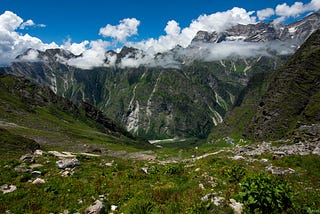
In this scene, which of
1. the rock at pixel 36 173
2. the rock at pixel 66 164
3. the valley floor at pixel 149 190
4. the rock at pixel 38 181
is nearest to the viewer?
the valley floor at pixel 149 190

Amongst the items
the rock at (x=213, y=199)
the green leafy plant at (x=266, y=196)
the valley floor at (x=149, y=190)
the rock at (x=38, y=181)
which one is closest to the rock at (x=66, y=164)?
the valley floor at (x=149, y=190)

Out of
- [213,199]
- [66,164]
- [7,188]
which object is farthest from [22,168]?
[213,199]

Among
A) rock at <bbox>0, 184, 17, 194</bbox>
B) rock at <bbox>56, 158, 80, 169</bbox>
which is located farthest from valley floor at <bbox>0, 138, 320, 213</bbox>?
rock at <bbox>56, 158, 80, 169</bbox>

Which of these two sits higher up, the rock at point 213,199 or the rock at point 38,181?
the rock at point 213,199

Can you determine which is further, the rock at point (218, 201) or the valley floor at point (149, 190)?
the rock at point (218, 201)

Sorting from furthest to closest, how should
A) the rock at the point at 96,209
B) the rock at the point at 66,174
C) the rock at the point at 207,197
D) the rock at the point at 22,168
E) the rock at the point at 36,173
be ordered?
the rock at the point at 22,168, the rock at the point at 66,174, the rock at the point at 36,173, the rock at the point at 96,209, the rock at the point at 207,197

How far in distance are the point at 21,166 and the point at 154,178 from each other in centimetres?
1357

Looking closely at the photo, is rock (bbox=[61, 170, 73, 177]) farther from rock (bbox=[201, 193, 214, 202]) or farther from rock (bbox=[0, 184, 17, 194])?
rock (bbox=[201, 193, 214, 202])

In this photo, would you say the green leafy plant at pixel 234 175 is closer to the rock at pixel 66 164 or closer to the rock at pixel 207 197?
the rock at pixel 207 197

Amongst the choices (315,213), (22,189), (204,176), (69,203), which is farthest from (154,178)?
(315,213)

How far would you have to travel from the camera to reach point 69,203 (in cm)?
1870

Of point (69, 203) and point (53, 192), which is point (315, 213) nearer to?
point (69, 203)

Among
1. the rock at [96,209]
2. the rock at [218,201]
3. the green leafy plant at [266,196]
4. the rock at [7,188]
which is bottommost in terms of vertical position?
the rock at [7,188]

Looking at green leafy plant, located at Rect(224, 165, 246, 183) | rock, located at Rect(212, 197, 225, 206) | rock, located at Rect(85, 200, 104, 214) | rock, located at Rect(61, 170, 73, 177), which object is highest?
green leafy plant, located at Rect(224, 165, 246, 183)
